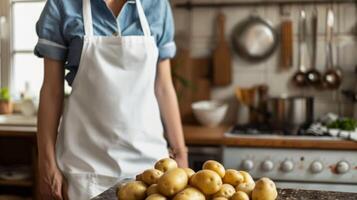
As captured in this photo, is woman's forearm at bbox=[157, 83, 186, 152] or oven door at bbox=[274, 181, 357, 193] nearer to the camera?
woman's forearm at bbox=[157, 83, 186, 152]

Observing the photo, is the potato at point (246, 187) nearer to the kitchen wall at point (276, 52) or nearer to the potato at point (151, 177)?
the potato at point (151, 177)

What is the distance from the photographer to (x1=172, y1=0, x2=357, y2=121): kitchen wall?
2.26 m

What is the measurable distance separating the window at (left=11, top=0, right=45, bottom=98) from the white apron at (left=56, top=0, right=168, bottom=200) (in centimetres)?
160

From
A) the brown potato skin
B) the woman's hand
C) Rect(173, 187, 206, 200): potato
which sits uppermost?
the brown potato skin

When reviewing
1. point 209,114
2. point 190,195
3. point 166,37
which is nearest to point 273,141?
point 209,114

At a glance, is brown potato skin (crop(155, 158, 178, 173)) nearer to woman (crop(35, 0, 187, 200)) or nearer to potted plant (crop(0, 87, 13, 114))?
woman (crop(35, 0, 187, 200))

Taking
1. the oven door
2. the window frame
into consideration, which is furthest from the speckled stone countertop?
the window frame

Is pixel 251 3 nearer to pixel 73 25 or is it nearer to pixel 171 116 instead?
pixel 171 116

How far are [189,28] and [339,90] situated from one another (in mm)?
823

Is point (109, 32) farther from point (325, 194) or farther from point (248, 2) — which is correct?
point (248, 2)

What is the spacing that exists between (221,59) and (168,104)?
1024mm

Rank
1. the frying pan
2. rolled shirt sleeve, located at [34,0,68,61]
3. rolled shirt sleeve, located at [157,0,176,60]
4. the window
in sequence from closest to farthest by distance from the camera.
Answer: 1. rolled shirt sleeve, located at [34,0,68,61]
2. rolled shirt sleeve, located at [157,0,176,60]
3. the frying pan
4. the window

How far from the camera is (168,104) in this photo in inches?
53.5

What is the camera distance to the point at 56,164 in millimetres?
1200
